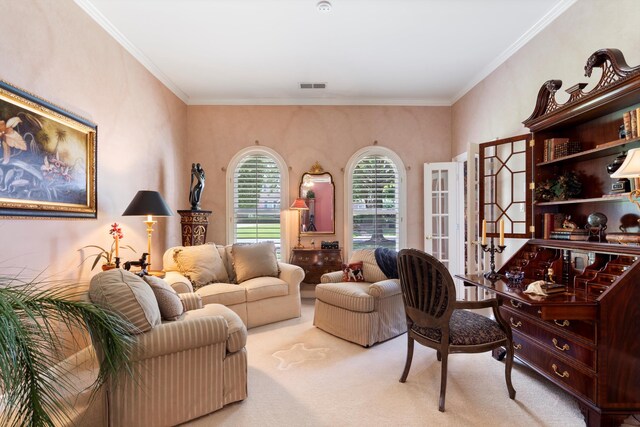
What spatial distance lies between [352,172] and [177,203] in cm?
273

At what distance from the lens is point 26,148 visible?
7.77 feet

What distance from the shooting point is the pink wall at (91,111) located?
91.0 inches

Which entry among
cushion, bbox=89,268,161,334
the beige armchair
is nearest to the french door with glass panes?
the beige armchair

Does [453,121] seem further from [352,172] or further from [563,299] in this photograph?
[563,299]

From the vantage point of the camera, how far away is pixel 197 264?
382cm

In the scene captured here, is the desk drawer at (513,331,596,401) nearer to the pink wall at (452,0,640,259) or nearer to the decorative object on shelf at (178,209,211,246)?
the pink wall at (452,0,640,259)

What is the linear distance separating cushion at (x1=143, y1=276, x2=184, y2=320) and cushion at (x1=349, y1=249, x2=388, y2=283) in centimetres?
214

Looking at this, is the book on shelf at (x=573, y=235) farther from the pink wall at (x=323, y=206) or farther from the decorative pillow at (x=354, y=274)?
the pink wall at (x=323, y=206)

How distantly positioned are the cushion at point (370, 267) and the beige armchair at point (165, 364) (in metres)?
1.90

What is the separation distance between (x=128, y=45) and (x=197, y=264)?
2.53m

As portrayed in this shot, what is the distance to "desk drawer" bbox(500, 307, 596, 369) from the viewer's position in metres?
1.93

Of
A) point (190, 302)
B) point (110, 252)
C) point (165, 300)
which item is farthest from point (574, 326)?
point (110, 252)

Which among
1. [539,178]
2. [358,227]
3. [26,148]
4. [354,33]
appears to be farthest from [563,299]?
[26,148]

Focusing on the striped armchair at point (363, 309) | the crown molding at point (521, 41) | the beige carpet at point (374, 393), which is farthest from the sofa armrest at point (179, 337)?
the crown molding at point (521, 41)
